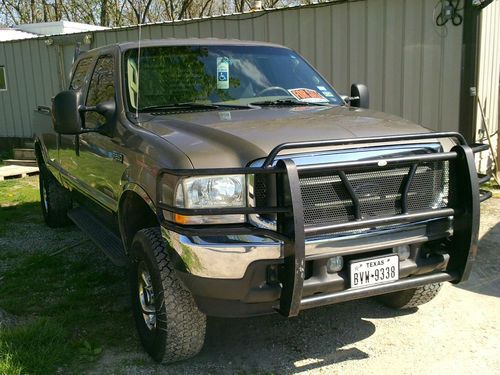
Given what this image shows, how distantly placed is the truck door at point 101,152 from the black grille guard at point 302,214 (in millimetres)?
982

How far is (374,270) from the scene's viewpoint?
2.95 m

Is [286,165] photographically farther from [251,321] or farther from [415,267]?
[251,321]

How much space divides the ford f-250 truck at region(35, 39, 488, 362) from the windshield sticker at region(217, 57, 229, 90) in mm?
217

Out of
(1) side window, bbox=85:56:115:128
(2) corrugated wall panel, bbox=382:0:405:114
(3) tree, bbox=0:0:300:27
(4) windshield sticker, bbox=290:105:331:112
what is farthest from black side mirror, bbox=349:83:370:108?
(3) tree, bbox=0:0:300:27

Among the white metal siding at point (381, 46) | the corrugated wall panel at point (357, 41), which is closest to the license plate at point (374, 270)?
the white metal siding at point (381, 46)

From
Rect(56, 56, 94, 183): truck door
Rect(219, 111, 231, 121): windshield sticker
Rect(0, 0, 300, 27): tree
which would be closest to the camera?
Rect(219, 111, 231, 121): windshield sticker

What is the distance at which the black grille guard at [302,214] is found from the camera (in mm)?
2648

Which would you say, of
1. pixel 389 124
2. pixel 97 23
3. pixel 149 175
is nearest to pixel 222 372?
pixel 149 175

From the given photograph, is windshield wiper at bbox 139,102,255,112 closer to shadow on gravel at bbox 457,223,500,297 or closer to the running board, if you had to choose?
the running board

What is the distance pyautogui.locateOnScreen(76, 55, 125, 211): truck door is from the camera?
381 centimetres

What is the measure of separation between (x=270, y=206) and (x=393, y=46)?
587 cm

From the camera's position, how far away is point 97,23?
2573 centimetres

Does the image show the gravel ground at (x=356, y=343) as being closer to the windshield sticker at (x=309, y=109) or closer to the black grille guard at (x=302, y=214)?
the black grille guard at (x=302, y=214)

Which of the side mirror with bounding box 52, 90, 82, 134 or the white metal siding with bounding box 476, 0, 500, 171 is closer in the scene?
the side mirror with bounding box 52, 90, 82, 134
